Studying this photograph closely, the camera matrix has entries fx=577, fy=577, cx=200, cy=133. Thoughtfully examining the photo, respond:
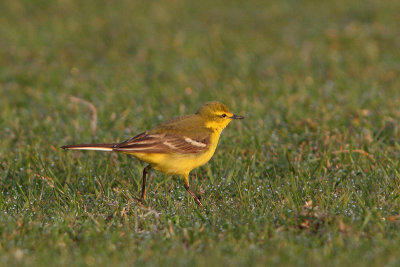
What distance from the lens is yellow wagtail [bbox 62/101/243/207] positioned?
19.7 ft

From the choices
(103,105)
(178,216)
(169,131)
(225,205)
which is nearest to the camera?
(178,216)

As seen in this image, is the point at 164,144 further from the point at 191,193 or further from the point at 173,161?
the point at 191,193

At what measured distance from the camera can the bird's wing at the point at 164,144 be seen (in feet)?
19.7

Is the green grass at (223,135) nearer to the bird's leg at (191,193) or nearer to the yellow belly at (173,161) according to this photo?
the bird's leg at (191,193)

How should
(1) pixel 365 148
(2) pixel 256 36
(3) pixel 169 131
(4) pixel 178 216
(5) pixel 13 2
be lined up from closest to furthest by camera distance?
(4) pixel 178 216 < (3) pixel 169 131 < (1) pixel 365 148 < (2) pixel 256 36 < (5) pixel 13 2

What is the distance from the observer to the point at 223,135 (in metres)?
8.02

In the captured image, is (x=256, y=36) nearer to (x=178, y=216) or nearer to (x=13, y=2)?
(x=13, y=2)

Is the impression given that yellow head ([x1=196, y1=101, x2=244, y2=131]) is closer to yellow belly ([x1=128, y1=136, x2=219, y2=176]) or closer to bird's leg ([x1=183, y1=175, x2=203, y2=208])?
yellow belly ([x1=128, y1=136, x2=219, y2=176])

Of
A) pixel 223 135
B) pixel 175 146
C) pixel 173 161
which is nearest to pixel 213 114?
pixel 175 146

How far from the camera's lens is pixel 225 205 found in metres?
5.62

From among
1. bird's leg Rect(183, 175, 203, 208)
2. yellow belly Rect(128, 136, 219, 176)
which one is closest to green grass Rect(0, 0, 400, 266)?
bird's leg Rect(183, 175, 203, 208)

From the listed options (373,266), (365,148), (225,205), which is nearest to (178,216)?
(225,205)

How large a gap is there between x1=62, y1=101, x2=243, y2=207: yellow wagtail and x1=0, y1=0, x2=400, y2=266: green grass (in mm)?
291

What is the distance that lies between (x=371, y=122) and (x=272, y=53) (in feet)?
14.7
